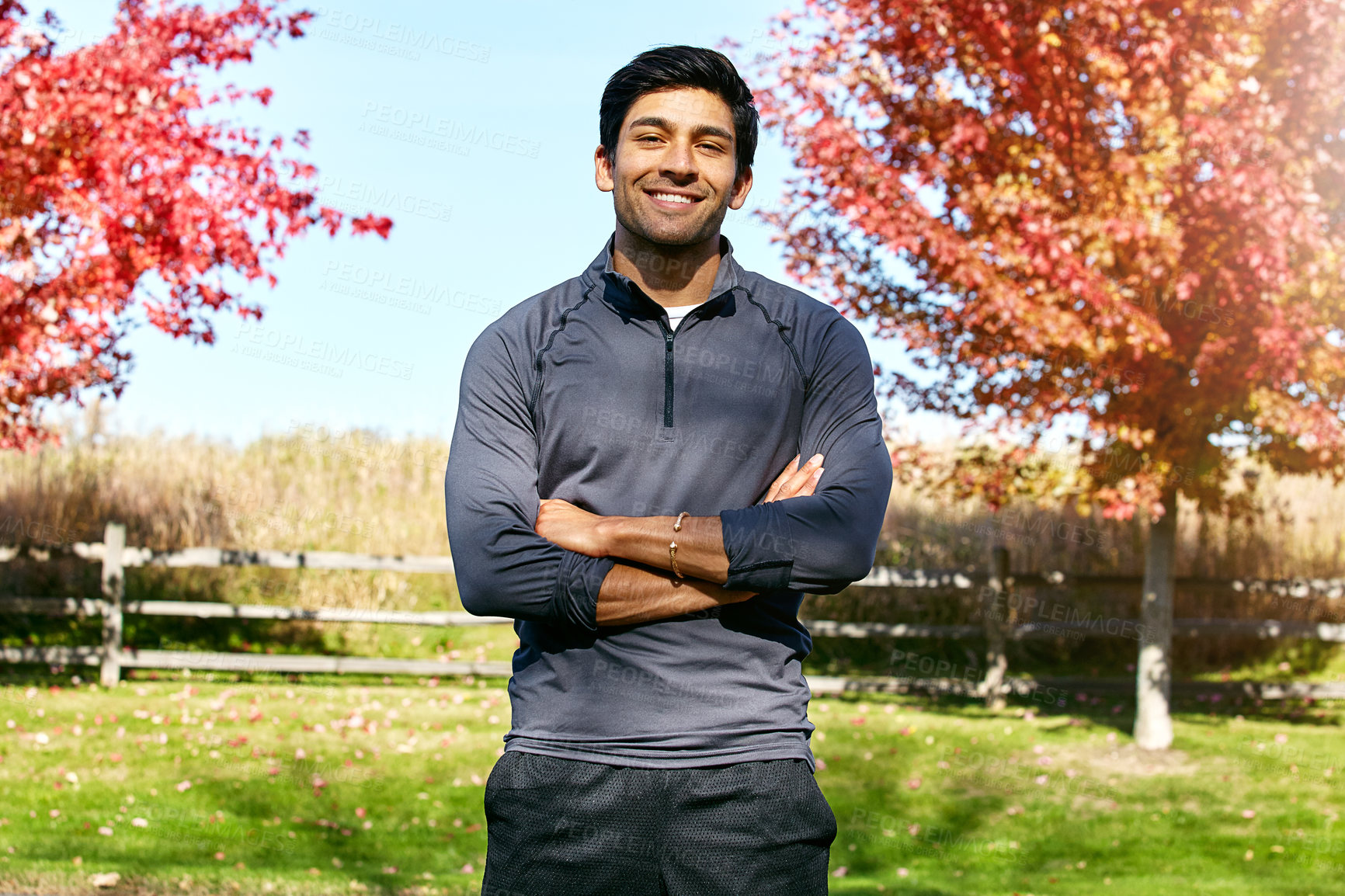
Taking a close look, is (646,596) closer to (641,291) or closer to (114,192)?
(641,291)

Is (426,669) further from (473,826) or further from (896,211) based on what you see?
(896,211)

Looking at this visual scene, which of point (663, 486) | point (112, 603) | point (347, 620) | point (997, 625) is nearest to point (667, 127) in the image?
point (663, 486)

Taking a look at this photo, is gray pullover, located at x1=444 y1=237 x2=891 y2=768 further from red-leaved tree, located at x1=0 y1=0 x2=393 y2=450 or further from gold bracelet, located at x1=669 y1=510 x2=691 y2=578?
red-leaved tree, located at x1=0 y1=0 x2=393 y2=450

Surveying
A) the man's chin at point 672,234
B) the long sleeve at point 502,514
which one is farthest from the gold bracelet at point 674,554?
the man's chin at point 672,234

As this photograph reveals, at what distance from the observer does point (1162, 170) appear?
8008mm

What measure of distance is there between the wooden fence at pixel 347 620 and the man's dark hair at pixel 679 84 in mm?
8996

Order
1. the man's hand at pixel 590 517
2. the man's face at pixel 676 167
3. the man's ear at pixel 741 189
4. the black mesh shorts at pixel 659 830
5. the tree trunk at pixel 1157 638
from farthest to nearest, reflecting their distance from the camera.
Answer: the tree trunk at pixel 1157 638 < the man's ear at pixel 741 189 < the man's face at pixel 676 167 < the man's hand at pixel 590 517 < the black mesh shorts at pixel 659 830

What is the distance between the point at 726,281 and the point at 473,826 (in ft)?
19.5

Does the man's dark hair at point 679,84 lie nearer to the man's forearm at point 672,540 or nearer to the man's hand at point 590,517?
the man's hand at point 590,517

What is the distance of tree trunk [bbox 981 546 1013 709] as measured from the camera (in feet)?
36.7

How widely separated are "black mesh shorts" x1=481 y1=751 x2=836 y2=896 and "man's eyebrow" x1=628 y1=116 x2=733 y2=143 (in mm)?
1213

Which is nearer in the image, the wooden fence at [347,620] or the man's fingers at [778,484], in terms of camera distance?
the man's fingers at [778,484]

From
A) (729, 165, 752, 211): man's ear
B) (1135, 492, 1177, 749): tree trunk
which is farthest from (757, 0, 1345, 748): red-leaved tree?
(729, 165, 752, 211): man's ear

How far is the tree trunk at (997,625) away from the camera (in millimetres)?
11172
